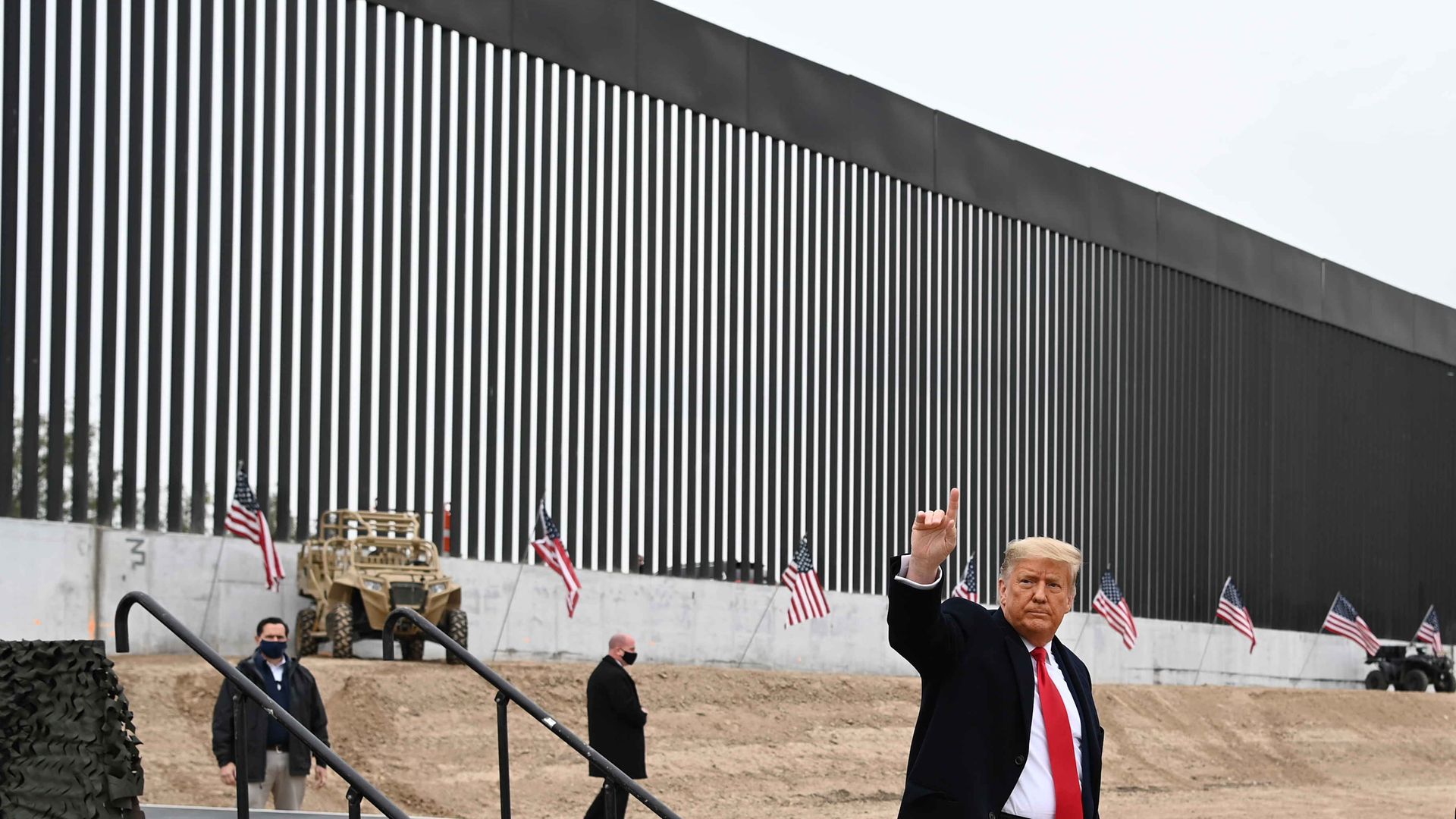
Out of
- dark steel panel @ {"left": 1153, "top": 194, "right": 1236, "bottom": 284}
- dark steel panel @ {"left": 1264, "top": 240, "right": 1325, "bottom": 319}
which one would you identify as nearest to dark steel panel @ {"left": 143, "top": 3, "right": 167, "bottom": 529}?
dark steel panel @ {"left": 1153, "top": 194, "right": 1236, "bottom": 284}

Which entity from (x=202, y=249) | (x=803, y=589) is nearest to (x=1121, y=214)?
(x=803, y=589)

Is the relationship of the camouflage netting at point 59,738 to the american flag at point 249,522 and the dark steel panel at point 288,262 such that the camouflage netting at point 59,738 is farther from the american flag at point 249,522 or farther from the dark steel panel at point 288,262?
the dark steel panel at point 288,262

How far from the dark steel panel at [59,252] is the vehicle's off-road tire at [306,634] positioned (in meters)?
3.37

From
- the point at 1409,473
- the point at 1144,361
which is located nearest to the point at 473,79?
the point at 1144,361

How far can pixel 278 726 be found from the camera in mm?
11750

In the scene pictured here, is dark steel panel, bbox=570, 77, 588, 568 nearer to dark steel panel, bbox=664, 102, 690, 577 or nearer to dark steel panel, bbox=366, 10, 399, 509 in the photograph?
dark steel panel, bbox=664, 102, 690, 577

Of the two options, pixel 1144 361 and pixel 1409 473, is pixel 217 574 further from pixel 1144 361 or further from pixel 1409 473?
pixel 1409 473

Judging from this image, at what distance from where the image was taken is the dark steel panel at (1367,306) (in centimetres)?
5338

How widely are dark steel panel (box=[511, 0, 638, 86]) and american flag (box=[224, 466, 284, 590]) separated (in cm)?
929

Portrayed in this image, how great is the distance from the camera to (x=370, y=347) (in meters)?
28.2

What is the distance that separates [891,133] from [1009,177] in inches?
184

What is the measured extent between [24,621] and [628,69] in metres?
14.3

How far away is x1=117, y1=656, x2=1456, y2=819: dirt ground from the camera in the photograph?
68.5 feet

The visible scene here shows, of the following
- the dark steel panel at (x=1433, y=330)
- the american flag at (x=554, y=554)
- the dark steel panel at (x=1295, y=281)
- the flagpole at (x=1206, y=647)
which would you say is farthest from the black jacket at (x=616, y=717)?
the dark steel panel at (x=1433, y=330)
